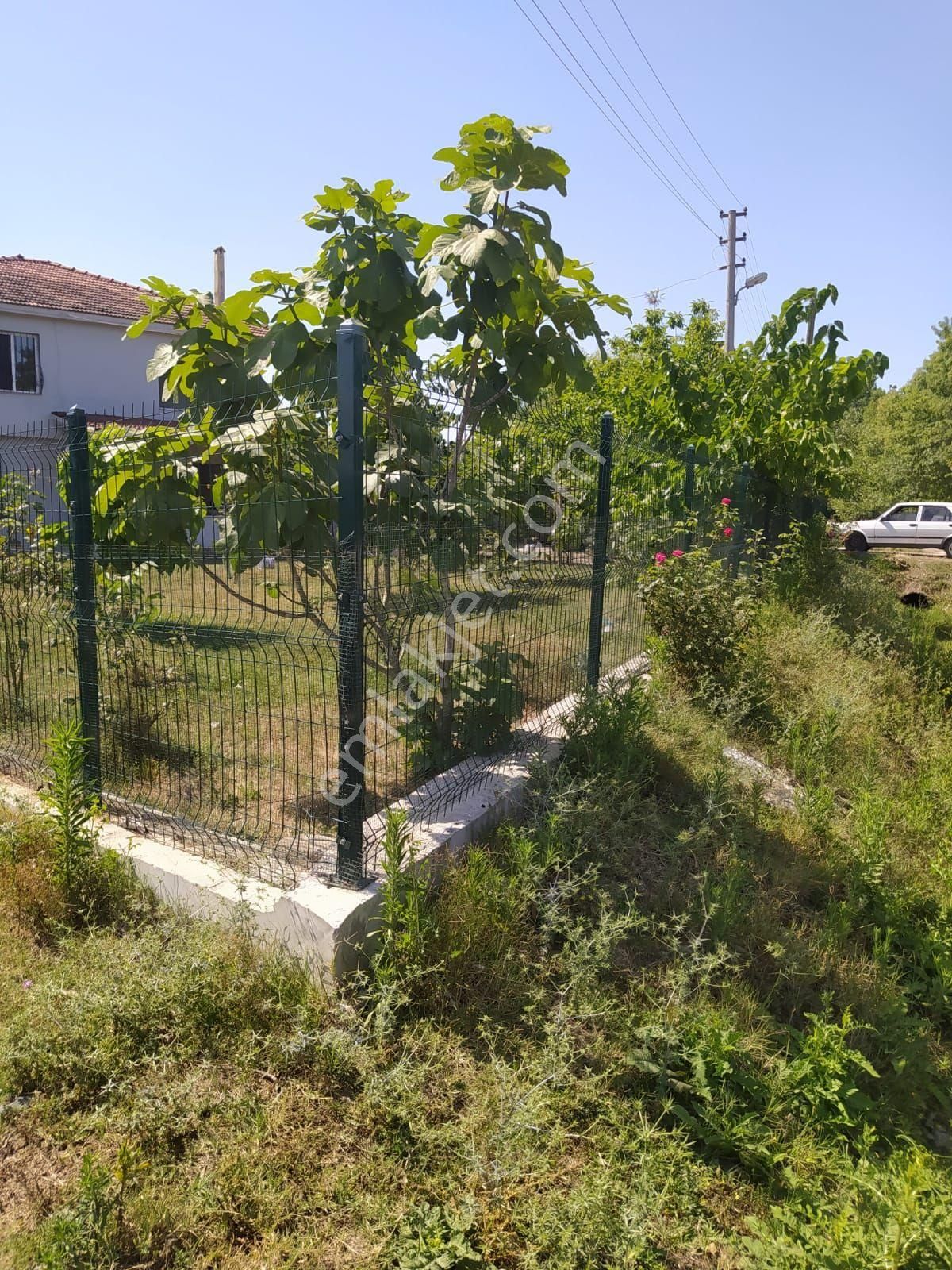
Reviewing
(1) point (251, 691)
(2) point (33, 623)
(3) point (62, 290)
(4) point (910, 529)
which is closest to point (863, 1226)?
(1) point (251, 691)

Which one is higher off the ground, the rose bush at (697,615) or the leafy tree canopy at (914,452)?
the leafy tree canopy at (914,452)

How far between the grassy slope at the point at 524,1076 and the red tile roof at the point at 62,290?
51.3 feet

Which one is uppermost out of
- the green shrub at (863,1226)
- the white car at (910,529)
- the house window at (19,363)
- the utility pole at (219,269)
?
the utility pole at (219,269)

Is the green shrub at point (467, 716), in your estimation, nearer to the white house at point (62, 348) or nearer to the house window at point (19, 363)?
the white house at point (62, 348)

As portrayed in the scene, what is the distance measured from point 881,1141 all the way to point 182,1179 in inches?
89.2

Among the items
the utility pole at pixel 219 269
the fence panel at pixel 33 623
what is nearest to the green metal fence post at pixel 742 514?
the fence panel at pixel 33 623

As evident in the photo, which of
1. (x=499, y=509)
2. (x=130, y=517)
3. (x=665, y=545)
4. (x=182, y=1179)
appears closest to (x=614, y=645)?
(x=665, y=545)

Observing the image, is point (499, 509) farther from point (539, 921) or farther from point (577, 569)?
point (539, 921)

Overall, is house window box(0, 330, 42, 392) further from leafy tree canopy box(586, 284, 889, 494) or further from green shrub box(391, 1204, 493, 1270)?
green shrub box(391, 1204, 493, 1270)

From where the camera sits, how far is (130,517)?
3.59m

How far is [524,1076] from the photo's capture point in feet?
8.34

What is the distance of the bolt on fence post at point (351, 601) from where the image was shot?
275cm

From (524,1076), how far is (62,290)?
62.1 feet

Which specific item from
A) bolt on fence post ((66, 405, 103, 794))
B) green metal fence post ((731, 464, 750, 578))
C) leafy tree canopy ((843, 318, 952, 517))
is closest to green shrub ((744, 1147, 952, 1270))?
bolt on fence post ((66, 405, 103, 794))
